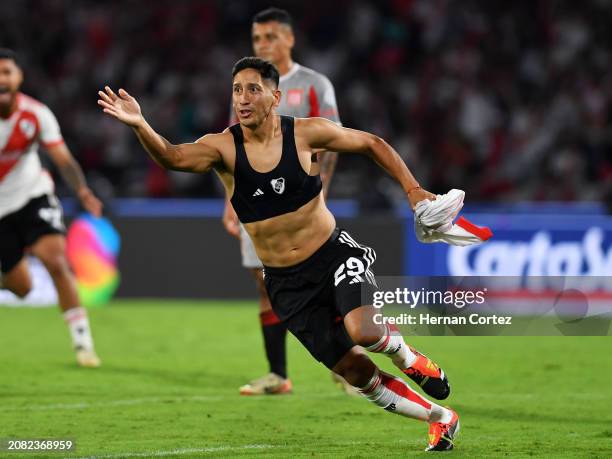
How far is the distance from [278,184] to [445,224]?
102cm

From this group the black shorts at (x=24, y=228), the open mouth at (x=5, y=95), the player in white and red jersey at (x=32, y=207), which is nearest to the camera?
the open mouth at (x=5, y=95)

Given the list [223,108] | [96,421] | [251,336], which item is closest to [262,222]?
[96,421]

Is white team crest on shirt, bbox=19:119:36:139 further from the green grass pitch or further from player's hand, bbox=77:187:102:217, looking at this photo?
the green grass pitch

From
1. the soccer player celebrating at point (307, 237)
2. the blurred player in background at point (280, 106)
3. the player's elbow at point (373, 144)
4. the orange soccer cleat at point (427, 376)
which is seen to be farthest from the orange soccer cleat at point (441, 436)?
the blurred player in background at point (280, 106)

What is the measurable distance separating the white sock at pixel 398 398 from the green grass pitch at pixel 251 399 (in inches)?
8.9

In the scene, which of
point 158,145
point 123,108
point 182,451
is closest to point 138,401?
point 182,451

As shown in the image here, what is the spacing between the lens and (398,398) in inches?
253

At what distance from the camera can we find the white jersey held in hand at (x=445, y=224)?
597cm

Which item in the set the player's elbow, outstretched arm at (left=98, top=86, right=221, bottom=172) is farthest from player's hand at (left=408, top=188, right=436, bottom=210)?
outstretched arm at (left=98, top=86, right=221, bottom=172)

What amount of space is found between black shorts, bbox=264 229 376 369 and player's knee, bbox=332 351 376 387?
1.6 inches

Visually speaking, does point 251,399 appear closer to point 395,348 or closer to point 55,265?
point 395,348

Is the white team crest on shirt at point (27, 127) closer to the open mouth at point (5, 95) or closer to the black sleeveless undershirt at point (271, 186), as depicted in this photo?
the open mouth at point (5, 95)

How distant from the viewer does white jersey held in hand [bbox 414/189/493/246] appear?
19.6 feet

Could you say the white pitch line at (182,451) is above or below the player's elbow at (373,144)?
below
